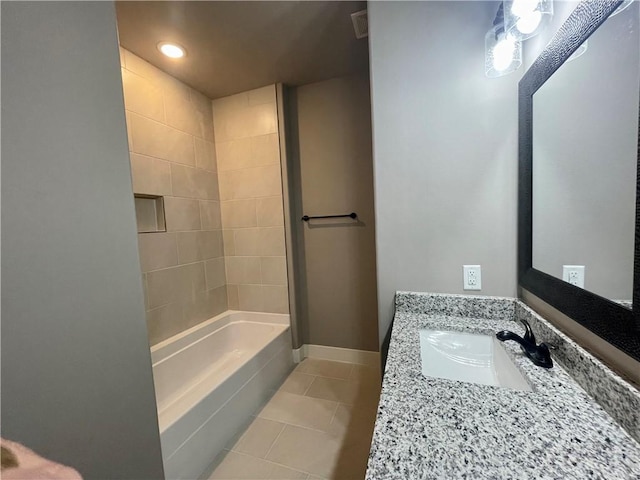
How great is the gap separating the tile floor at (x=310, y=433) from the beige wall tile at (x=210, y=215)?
5.03 feet

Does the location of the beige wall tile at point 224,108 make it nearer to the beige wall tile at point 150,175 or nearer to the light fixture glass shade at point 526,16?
the beige wall tile at point 150,175

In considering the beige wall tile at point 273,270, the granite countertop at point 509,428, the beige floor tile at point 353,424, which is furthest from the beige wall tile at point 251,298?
the granite countertop at point 509,428

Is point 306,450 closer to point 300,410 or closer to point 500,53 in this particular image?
point 300,410

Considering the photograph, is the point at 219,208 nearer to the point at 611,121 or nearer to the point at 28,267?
the point at 28,267

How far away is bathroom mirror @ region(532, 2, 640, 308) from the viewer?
1.87ft

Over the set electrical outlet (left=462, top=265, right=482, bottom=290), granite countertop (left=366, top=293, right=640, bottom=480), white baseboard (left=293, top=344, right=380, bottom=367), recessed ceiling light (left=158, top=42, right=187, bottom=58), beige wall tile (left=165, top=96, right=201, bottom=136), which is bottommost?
white baseboard (left=293, top=344, right=380, bottom=367)

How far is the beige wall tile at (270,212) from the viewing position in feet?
7.53

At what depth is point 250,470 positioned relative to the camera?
132 cm

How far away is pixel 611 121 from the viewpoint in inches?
24.5

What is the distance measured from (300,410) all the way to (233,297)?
1.23m

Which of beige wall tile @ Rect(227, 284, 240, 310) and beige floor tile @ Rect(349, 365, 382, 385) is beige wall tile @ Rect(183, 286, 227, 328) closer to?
beige wall tile @ Rect(227, 284, 240, 310)

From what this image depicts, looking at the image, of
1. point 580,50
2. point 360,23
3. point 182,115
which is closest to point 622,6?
point 580,50

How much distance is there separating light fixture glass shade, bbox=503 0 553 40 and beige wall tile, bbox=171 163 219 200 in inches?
84.2

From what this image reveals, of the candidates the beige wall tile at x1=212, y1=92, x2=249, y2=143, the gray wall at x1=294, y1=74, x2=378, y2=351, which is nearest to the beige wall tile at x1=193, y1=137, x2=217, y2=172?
the beige wall tile at x1=212, y1=92, x2=249, y2=143
